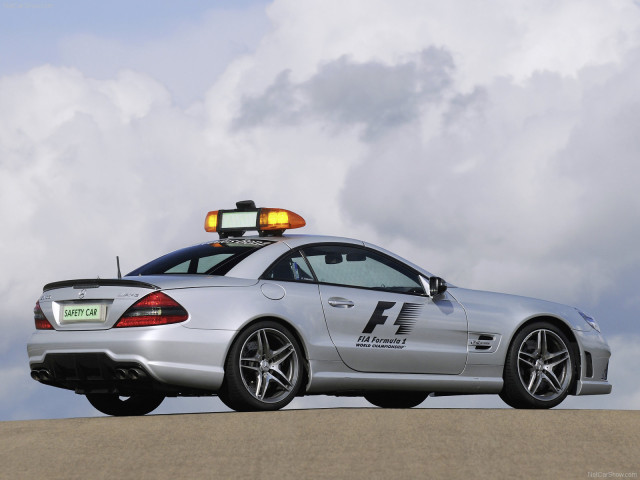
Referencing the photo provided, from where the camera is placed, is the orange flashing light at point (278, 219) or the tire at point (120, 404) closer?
the orange flashing light at point (278, 219)

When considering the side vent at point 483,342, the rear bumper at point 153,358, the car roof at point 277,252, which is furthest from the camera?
the side vent at point 483,342

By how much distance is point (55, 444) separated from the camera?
25.8ft

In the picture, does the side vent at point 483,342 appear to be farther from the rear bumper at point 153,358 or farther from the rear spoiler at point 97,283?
the rear spoiler at point 97,283

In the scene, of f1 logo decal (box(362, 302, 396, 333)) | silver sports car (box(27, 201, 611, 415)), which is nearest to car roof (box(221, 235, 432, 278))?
silver sports car (box(27, 201, 611, 415))

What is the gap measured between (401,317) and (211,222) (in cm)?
210

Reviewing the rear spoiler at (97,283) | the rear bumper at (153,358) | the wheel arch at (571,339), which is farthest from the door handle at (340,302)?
the wheel arch at (571,339)

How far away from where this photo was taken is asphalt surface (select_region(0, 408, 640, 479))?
22.5ft

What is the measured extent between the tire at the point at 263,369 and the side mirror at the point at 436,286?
157cm

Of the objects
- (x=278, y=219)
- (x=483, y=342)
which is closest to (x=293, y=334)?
(x=278, y=219)

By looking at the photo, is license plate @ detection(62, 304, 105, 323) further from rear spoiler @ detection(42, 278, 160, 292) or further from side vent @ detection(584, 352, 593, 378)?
side vent @ detection(584, 352, 593, 378)

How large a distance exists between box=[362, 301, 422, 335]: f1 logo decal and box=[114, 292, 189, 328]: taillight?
5.86 feet

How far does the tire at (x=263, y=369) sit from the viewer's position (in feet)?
30.6

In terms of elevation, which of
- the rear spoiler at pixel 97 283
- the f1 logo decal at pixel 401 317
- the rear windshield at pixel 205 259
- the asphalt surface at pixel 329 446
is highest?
the rear windshield at pixel 205 259

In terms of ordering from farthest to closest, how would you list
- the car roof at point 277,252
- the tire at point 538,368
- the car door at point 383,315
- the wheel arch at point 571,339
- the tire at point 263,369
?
1. the wheel arch at point 571,339
2. the tire at point 538,368
3. the car door at point 383,315
4. the car roof at point 277,252
5. the tire at point 263,369
